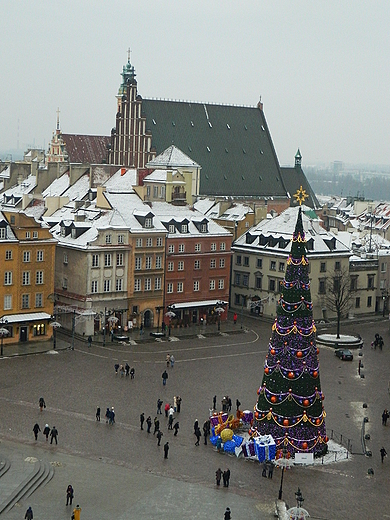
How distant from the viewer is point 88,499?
43156mm

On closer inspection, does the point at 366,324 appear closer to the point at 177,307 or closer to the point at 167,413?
the point at 177,307

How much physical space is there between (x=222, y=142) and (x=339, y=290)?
39.2m

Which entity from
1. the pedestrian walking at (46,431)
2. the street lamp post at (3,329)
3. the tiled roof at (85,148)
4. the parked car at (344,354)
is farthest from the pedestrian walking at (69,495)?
the tiled roof at (85,148)

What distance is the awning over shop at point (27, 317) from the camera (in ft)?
248

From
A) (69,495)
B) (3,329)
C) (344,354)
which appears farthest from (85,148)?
(69,495)

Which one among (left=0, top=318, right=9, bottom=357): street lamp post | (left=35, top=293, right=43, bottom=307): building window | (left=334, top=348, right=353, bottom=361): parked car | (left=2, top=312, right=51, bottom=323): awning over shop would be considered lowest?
(left=334, top=348, right=353, bottom=361): parked car

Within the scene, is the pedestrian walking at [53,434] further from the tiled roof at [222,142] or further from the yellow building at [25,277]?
the tiled roof at [222,142]

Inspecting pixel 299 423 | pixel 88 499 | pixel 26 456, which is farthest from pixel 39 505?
pixel 299 423

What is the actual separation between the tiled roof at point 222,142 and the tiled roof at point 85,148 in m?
17.5

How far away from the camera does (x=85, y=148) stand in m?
139

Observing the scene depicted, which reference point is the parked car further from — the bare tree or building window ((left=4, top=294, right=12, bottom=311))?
building window ((left=4, top=294, right=12, bottom=311))

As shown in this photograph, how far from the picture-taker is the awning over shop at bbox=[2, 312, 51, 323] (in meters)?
75.5

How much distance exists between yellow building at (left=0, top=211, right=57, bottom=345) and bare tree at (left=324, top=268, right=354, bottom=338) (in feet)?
92.0

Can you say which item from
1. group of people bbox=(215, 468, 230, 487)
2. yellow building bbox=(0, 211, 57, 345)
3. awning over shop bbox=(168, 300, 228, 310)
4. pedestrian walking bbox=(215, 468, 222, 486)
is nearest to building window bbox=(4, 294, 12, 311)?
yellow building bbox=(0, 211, 57, 345)
